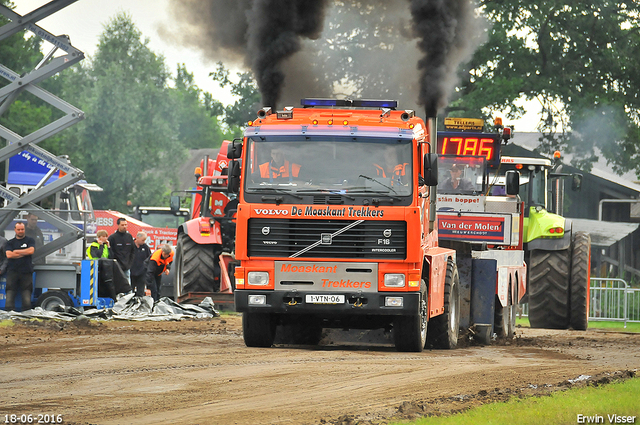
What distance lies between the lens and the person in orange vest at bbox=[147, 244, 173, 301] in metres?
21.5

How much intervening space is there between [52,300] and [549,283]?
943 centimetres

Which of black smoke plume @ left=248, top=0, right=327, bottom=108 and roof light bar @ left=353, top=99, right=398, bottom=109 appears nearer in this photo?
roof light bar @ left=353, top=99, right=398, bottom=109

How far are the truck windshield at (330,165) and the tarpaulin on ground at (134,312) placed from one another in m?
6.29

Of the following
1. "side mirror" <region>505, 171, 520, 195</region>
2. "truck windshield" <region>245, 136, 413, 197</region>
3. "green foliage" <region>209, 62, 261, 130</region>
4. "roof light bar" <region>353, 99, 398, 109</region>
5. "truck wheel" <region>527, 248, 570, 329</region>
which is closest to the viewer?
"truck windshield" <region>245, 136, 413, 197</region>

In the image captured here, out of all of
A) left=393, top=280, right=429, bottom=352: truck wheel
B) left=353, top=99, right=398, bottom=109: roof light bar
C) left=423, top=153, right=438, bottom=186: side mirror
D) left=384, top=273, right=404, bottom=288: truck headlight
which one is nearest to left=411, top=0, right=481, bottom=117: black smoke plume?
left=353, top=99, right=398, bottom=109: roof light bar

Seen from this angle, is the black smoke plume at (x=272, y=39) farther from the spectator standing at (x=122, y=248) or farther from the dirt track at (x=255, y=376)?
the spectator standing at (x=122, y=248)

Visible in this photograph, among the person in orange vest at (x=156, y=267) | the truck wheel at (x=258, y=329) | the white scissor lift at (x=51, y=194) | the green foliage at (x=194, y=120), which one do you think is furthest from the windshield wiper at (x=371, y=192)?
the green foliage at (x=194, y=120)

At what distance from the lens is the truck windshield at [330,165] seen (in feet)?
40.3

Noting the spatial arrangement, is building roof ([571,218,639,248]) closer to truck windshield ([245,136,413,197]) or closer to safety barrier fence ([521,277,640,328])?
safety barrier fence ([521,277,640,328])

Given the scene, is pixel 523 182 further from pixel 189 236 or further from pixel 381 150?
pixel 381 150

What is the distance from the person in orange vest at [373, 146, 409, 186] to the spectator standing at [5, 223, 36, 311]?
28.9 ft

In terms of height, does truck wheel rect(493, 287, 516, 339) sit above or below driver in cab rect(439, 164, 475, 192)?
below

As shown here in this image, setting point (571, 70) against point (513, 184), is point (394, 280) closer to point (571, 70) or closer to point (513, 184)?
point (513, 184)

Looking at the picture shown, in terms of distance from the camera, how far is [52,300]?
19094 millimetres
